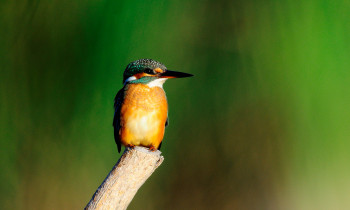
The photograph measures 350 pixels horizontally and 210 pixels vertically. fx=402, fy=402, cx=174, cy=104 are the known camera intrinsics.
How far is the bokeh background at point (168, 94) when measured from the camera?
2.02 metres

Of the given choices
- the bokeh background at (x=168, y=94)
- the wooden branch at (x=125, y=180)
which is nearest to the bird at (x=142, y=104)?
the wooden branch at (x=125, y=180)

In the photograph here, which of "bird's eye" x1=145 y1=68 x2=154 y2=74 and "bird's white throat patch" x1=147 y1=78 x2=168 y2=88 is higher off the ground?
"bird's eye" x1=145 y1=68 x2=154 y2=74

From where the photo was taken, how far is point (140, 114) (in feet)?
5.13

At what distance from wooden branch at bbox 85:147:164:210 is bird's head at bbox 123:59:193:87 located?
0.40 metres

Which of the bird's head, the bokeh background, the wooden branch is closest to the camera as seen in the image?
the wooden branch

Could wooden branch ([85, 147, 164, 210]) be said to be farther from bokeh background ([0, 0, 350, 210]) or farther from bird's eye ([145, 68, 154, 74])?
bokeh background ([0, 0, 350, 210])

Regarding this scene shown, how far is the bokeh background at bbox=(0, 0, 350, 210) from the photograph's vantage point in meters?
2.02

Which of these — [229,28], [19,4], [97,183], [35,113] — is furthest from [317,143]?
[19,4]

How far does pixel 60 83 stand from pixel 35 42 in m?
0.26

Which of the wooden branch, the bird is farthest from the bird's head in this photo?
the wooden branch

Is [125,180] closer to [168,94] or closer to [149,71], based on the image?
[149,71]

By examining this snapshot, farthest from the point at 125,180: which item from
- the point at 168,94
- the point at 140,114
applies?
the point at 168,94

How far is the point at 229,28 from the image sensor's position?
209 centimetres

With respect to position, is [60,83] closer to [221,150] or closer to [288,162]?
[221,150]
